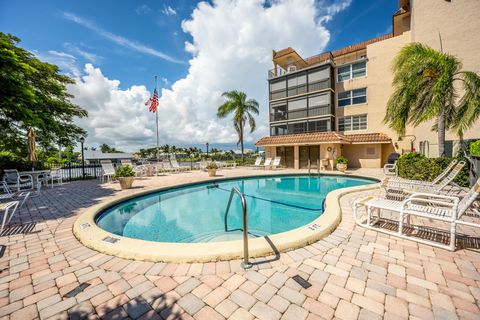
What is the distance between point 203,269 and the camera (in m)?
2.68

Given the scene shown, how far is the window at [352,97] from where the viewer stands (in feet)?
63.4

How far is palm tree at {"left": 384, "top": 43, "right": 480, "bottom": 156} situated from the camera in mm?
8805

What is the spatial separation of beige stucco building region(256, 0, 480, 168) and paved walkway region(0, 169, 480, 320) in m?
13.7

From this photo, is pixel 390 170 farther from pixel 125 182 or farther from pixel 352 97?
pixel 125 182

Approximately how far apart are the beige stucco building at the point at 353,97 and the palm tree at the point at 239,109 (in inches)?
103

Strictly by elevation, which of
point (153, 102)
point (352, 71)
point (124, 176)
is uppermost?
point (352, 71)

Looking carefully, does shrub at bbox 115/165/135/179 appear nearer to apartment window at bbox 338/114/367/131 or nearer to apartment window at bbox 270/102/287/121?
apartment window at bbox 270/102/287/121

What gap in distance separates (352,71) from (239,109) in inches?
502

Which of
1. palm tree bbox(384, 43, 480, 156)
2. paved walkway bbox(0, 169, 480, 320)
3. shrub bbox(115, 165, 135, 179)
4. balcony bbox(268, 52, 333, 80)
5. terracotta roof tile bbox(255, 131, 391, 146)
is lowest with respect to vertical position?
paved walkway bbox(0, 169, 480, 320)

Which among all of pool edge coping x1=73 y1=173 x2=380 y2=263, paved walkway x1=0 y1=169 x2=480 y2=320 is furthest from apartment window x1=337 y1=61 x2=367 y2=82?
pool edge coping x1=73 y1=173 x2=380 y2=263

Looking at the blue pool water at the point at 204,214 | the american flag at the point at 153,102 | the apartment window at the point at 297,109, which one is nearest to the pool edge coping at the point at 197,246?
the blue pool water at the point at 204,214

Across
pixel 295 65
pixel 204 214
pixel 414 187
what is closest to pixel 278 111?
pixel 295 65

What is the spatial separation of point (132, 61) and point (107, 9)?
19.4 feet

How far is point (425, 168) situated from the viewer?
934cm
